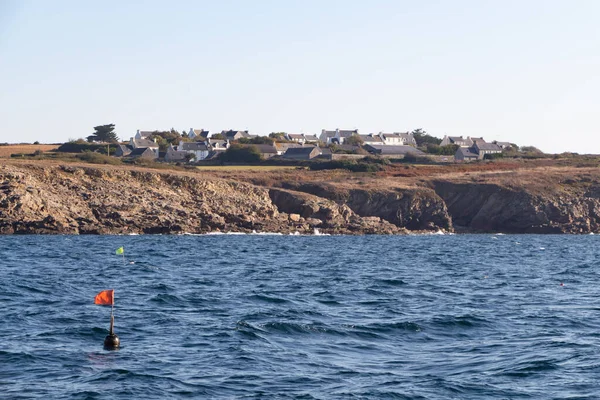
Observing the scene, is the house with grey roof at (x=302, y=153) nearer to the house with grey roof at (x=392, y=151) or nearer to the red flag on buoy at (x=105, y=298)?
the house with grey roof at (x=392, y=151)

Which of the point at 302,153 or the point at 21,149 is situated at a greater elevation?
the point at 21,149

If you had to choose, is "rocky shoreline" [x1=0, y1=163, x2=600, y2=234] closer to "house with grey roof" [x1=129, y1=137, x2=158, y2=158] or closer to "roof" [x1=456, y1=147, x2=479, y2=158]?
"roof" [x1=456, y1=147, x2=479, y2=158]

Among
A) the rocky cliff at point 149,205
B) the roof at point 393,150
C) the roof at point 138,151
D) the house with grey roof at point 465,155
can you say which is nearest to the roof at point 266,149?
the roof at point 138,151

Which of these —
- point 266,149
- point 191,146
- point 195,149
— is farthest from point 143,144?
point 266,149

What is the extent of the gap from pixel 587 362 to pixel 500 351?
8.49 feet

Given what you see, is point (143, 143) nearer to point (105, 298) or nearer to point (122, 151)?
point (122, 151)

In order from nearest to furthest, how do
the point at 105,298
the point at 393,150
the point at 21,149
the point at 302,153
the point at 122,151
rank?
the point at 105,298 < the point at 21,149 < the point at 302,153 < the point at 122,151 < the point at 393,150

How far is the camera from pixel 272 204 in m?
106

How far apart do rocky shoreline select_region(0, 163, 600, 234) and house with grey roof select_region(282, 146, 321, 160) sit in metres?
41.0

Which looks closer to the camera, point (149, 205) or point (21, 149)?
point (149, 205)

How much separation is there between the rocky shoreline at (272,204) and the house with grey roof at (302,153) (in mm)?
41018

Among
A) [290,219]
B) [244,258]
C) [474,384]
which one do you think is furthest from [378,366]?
[290,219]

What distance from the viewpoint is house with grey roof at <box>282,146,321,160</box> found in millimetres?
157125

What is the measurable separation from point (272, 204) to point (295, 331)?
78.5 meters
